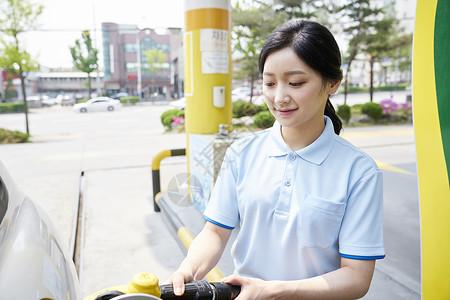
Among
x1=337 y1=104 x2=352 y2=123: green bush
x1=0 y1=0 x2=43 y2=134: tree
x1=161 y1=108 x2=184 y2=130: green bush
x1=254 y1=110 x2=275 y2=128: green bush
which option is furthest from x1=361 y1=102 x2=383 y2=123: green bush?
x1=0 y1=0 x2=43 y2=134: tree

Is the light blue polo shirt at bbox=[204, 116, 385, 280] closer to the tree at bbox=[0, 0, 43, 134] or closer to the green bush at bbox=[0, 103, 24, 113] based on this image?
the tree at bbox=[0, 0, 43, 134]

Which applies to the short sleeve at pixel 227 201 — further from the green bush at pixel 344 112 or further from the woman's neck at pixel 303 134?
the green bush at pixel 344 112

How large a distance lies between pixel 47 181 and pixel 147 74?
119 feet

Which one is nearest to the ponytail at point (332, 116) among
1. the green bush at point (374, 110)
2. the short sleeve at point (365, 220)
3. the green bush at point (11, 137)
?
the short sleeve at point (365, 220)

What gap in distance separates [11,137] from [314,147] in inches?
525

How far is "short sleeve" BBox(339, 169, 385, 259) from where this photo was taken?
1098 mm

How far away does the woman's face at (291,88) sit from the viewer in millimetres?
1118

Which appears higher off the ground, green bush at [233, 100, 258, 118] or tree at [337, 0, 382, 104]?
tree at [337, 0, 382, 104]

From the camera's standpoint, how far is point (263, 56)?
3.95ft

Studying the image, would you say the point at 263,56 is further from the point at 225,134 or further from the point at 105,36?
the point at 105,36

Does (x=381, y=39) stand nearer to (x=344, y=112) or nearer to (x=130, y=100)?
(x=344, y=112)

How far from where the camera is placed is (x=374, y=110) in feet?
53.7

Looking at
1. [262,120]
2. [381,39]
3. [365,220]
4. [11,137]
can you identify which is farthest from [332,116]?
[381,39]

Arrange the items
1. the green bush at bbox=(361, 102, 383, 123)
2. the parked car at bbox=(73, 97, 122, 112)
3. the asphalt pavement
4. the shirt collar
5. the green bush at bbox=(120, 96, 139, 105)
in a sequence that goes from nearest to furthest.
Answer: the shirt collar
the asphalt pavement
the green bush at bbox=(361, 102, 383, 123)
the parked car at bbox=(73, 97, 122, 112)
the green bush at bbox=(120, 96, 139, 105)
